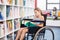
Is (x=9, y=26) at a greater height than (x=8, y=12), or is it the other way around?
(x=8, y=12)

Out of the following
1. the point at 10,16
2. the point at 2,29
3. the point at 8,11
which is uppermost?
the point at 8,11

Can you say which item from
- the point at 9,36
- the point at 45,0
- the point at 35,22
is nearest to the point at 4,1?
Answer: the point at 9,36

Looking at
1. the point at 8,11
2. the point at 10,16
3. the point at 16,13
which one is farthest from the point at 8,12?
the point at 16,13

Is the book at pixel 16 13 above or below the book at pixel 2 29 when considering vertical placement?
above

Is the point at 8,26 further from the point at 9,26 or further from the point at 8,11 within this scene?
the point at 8,11

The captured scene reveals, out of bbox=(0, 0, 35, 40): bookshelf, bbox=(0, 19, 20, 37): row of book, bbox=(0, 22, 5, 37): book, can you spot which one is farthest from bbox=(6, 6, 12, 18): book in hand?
bbox=(0, 22, 5, 37): book

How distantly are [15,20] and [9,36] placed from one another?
0.56m

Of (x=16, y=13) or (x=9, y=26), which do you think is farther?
(x=16, y=13)

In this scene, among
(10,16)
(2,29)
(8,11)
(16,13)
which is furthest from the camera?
(16,13)

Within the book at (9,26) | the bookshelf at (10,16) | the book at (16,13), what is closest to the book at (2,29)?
the bookshelf at (10,16)

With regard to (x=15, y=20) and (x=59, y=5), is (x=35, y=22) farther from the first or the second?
(x=59, y=5)

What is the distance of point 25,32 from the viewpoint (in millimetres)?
2688

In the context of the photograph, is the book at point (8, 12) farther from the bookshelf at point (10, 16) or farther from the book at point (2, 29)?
the book at point (2, 29)

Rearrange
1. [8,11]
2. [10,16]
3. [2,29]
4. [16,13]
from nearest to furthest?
[2,29]
[8,11]
[10,16]
[16,13]
